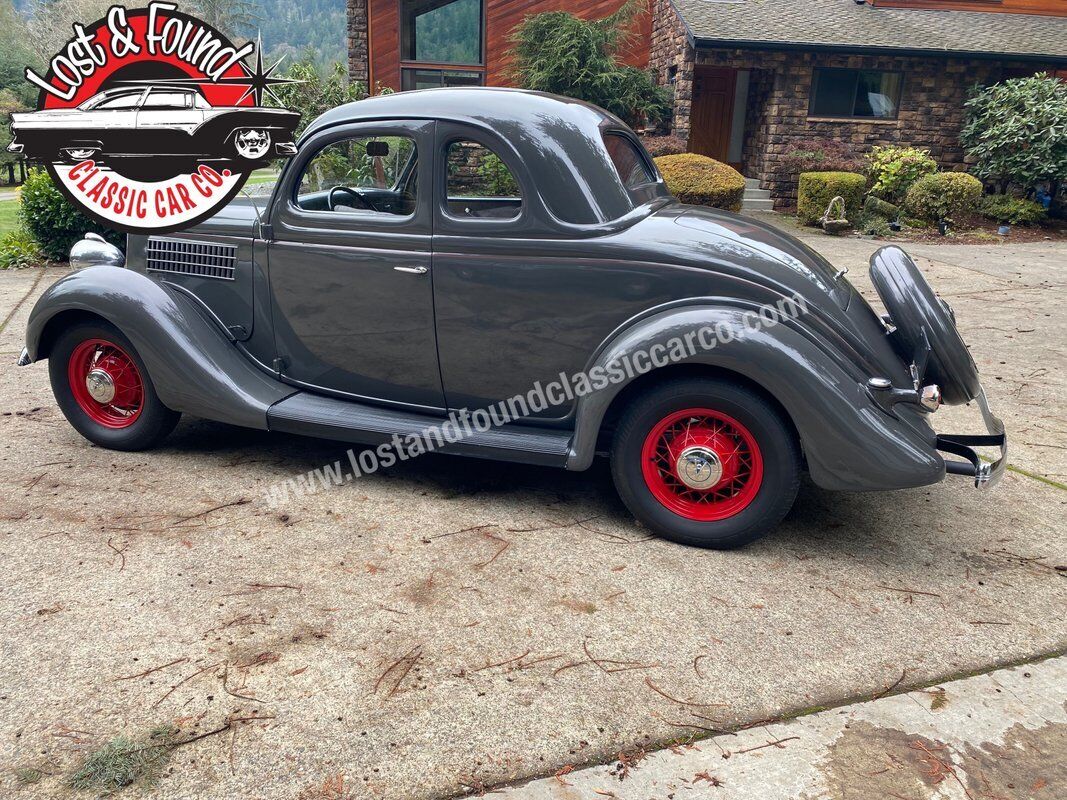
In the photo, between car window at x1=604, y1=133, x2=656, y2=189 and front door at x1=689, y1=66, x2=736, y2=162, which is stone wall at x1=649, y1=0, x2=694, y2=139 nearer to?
front door at x1=689, y1=66, x2=736, y2=162

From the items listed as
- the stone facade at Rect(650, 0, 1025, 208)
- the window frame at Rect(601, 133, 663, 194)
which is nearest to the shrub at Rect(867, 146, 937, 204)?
the stone facade at Rect(650, 0, 1025, 208)

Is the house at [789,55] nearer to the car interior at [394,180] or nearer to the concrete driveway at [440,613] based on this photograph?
the car interior at [394,180]

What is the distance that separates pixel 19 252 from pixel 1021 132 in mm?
16498

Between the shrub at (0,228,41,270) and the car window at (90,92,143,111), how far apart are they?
21.7 ft

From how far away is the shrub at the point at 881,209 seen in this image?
14344 millimetres

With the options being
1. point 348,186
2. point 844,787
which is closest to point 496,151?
point 348,186

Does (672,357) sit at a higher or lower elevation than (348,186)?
lower

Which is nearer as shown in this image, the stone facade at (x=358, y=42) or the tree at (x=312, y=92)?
the tree at (x=312, y=92)

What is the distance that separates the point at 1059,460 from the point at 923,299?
1.81 m

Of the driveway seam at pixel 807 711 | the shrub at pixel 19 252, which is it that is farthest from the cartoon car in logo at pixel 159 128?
the shrub at pixel 19 252

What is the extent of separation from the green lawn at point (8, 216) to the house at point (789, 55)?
7.50 m

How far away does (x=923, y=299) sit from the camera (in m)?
3.41

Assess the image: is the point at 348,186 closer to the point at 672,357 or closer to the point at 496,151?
the point at 496,151

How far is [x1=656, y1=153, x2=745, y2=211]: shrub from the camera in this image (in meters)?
12.5
